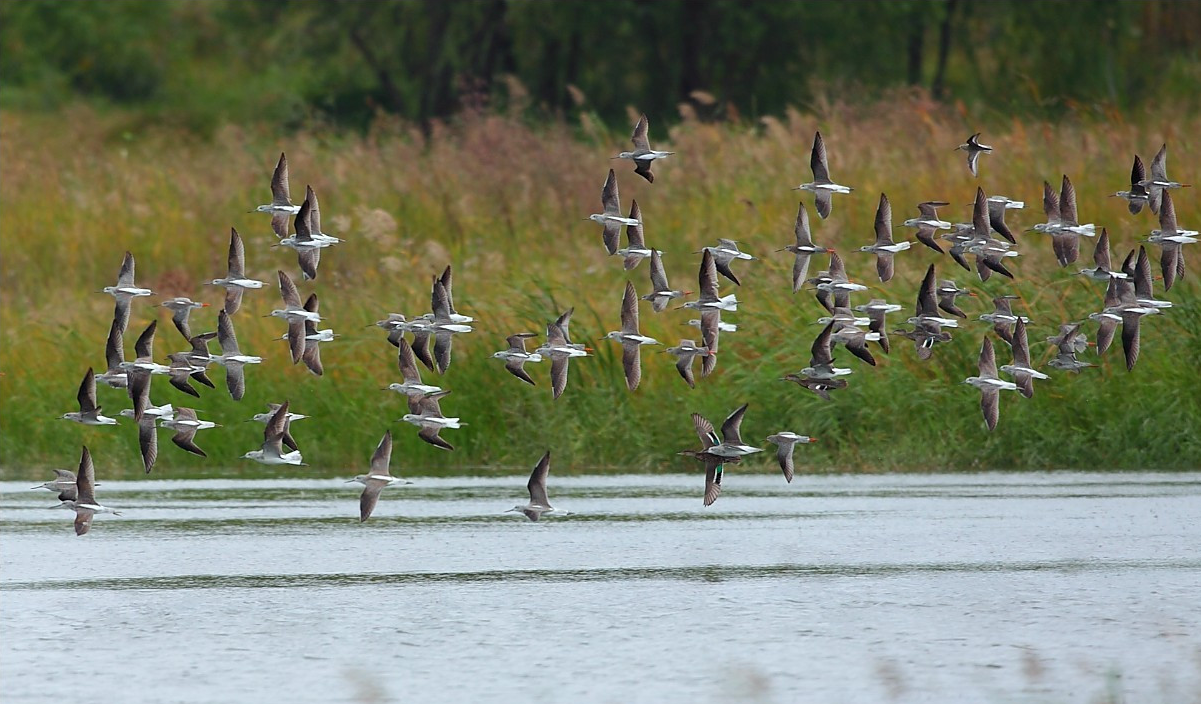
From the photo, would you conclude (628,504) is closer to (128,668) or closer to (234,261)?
(234,261)

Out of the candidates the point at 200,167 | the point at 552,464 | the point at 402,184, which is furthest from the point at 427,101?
the point at 552,464

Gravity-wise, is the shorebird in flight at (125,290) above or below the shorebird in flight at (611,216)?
below

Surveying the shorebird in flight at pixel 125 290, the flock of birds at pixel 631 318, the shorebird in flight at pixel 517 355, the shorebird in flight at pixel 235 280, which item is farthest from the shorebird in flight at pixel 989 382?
the shorebird in flight at pixel 125 290

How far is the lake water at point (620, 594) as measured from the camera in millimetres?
6941

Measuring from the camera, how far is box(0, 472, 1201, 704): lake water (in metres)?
6.94

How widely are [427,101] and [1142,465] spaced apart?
23713mm

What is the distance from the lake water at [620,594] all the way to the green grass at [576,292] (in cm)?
69

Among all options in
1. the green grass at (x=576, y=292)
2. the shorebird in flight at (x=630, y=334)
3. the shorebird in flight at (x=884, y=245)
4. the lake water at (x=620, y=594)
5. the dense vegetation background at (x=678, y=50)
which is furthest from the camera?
the dense vegetation background at (x=678, y=50)

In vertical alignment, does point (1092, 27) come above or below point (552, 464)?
above

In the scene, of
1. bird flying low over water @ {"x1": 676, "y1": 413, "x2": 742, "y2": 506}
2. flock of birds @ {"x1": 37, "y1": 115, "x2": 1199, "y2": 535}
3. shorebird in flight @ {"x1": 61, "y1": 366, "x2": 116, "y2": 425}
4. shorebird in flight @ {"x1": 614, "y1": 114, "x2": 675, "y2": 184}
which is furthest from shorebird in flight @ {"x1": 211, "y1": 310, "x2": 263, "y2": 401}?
bird flying low over water @ {"x1": 676, "y1": 413, "x2": 742, "y2": 506}

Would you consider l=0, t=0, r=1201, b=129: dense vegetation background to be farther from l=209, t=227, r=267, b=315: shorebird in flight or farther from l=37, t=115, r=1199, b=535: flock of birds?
l=209, t=227, r=267, b=315: shorebird in flight

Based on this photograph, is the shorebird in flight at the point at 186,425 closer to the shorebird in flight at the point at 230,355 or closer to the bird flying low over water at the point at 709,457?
the shorebird in flight at the point at 230,355

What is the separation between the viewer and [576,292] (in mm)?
15406

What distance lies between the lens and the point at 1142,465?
43.4ft
